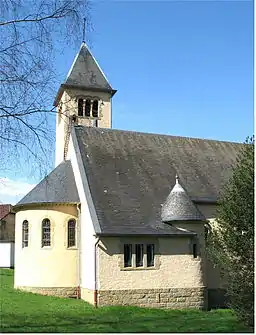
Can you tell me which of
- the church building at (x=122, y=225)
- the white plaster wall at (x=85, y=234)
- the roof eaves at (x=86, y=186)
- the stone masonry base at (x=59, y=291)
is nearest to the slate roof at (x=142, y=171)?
the church building at (x=122, y=225)

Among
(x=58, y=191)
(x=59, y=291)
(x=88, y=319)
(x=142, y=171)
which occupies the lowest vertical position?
(x=59, y=291)

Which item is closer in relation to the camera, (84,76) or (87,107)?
(87,107)

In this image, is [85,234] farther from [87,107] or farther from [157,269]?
[87,107]

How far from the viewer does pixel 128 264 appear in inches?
806

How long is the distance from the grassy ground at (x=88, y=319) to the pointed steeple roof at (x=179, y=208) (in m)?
4.26

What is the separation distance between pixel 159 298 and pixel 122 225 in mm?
3750

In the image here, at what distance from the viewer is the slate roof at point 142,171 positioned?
21.1 m

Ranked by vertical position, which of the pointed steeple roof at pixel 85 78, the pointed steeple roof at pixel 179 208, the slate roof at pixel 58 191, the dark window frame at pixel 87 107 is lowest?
the pointed steeple roof at pixel 179 208

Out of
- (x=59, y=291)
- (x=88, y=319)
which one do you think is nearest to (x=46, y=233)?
(x=59, y=291)

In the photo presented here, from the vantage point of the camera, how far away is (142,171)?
24.2 meters

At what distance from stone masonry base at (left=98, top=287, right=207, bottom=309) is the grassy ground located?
610 mm

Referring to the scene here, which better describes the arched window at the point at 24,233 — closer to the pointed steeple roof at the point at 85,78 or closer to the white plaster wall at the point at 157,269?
the white plaster wall at the point at 157,269

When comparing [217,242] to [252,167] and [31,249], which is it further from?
[31,249]

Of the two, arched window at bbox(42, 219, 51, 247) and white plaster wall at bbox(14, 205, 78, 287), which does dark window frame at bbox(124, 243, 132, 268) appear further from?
arched window at bbox(42, 219, 51, 247)
